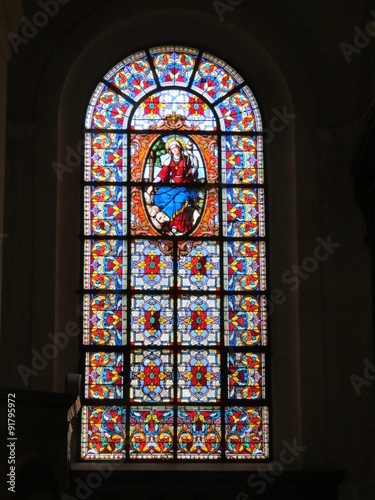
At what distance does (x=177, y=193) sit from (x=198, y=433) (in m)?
2.89

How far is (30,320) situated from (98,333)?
93cm

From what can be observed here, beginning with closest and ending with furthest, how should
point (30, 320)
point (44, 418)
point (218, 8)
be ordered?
1. point (44, 418)
2. point (30, 320)
3. point (218, 8)

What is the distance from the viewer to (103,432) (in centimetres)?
Result: 1385

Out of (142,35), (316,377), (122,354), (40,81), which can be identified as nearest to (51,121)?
(40,81)

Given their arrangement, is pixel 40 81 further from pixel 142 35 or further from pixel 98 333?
pixel 98 333

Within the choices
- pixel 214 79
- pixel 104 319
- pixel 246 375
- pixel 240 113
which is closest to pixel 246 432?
pixel 246 375

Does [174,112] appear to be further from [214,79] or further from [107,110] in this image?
[107,110]

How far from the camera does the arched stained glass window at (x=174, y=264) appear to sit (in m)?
13.9

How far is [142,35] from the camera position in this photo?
14.9m

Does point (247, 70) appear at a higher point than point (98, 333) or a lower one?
higher

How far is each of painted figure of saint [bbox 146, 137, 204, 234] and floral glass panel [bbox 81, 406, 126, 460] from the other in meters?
2.27

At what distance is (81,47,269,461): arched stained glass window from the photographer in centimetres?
1393

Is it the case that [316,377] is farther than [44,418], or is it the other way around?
[316,377]

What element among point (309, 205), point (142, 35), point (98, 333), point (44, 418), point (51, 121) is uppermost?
point (142, 35)
